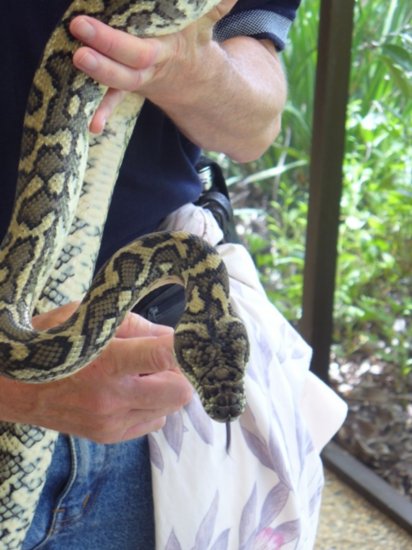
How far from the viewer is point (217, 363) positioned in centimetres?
107

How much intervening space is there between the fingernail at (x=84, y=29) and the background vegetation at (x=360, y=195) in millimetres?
1498

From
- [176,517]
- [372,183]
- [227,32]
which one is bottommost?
[372,183]

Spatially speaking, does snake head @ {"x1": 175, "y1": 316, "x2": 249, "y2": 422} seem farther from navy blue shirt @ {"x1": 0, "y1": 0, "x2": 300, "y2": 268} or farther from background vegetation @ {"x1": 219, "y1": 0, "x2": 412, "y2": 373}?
background vegetation @ {"x1": 219, "y1": 0, "x2": 412, "y2": 373}

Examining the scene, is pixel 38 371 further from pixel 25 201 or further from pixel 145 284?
pixel 25 201

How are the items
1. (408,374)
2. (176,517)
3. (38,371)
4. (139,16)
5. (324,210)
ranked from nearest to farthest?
(38,371) → (139,16) → (176,517) → (324,210) → (408,374)

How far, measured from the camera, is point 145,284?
1176 millimetres

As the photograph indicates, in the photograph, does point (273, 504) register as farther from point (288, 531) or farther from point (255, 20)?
point (255, 20)

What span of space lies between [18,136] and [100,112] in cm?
16

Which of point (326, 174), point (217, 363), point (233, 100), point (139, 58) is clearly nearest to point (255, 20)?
point (233, 100)

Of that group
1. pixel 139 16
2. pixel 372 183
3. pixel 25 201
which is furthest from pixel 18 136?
pixel 372 183

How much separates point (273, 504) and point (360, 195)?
1.70 meters

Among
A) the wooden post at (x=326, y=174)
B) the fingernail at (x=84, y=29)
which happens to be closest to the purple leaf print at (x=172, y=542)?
the fingernail at (x=84, y=29)

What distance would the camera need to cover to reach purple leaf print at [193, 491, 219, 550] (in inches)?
52.0

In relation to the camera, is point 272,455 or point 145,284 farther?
point 272,455
